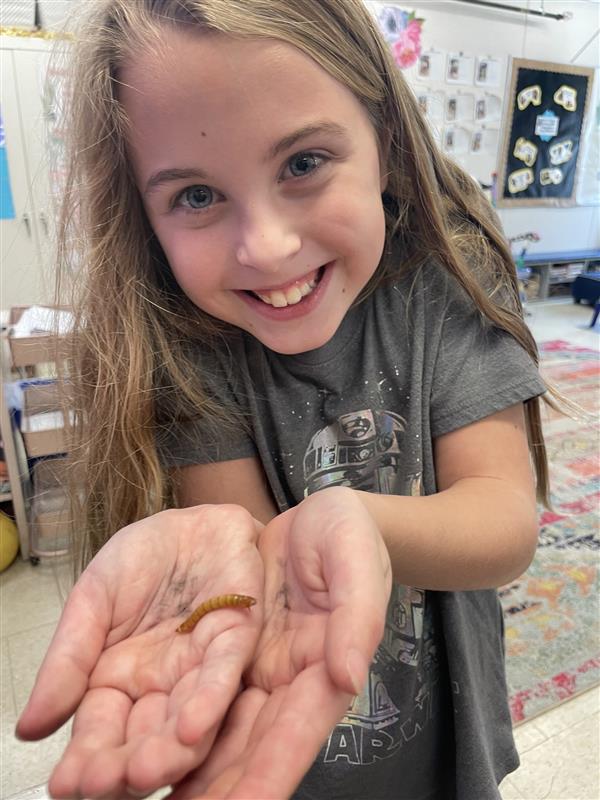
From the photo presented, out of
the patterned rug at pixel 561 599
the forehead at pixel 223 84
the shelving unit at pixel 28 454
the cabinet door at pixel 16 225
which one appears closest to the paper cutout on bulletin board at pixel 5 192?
the cabinet door at pixel 16 225

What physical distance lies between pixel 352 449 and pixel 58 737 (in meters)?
1.13

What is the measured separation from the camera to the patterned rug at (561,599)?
1415mm

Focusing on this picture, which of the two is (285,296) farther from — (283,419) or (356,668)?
(356,668)

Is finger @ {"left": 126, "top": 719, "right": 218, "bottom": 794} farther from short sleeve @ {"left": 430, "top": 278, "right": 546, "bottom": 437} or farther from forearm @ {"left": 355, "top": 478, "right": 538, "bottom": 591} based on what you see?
short sleeve @ {"left": 430, "top": 278, "right": 546, "bottom": 437}

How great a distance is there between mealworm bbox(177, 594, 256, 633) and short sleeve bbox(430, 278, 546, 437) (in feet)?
1.04

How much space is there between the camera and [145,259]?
0.67 meters

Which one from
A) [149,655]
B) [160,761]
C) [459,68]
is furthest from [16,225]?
[459,68]

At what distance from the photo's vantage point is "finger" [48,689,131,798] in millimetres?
322

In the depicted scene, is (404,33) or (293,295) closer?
(293,295)

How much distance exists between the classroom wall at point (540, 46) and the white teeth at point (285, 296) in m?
3.15

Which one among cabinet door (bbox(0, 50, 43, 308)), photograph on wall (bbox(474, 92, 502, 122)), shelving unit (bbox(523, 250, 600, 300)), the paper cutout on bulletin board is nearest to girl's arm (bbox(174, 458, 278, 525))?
cabinet door (bbox(0, 50, 43, 308))

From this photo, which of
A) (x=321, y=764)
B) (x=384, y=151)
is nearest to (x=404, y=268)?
(x=384, y=151)

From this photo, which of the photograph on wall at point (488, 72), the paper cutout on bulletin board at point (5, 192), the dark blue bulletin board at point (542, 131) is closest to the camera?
the paper cutout on bulletin board at point (5, 192)

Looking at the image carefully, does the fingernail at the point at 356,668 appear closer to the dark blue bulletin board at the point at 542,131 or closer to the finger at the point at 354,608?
the finger at the point at 354,608
